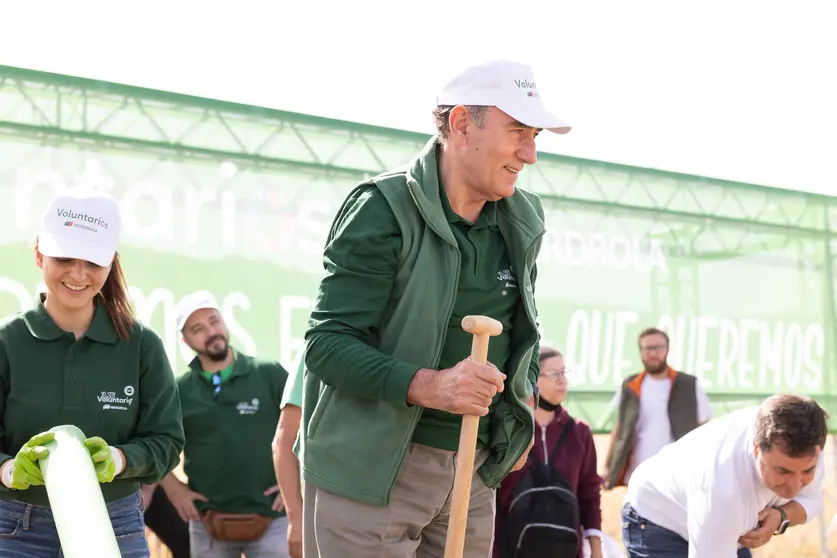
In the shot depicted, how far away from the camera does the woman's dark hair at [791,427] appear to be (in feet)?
11.4

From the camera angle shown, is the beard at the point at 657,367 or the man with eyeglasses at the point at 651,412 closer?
the man with eyeglasses at the point at 651,412

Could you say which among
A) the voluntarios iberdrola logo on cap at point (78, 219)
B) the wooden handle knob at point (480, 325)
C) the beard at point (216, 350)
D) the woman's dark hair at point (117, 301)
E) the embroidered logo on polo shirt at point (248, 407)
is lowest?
the embroidered logo on polo shirt at point (248, 407)

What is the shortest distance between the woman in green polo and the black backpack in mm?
2100

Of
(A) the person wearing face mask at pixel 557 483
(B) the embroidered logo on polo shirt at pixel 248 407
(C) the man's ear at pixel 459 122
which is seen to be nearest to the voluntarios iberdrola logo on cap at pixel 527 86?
(C) the man's ear at pixel 459 122

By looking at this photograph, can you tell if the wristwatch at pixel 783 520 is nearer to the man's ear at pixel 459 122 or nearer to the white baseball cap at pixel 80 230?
the man's ear at pixel 459 122

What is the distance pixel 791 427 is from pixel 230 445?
271 centimetres

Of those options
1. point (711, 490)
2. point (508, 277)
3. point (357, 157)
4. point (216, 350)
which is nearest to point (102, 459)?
point (508, 277)

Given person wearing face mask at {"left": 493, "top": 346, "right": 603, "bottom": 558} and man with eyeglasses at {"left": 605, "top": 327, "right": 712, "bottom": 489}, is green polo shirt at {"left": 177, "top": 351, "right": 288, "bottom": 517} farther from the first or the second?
man with eyeglasses at {"left": 605, "top": 327, "right": 712, "bottom": 489}

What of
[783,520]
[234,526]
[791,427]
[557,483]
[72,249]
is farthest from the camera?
[234,526]

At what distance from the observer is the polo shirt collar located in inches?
109

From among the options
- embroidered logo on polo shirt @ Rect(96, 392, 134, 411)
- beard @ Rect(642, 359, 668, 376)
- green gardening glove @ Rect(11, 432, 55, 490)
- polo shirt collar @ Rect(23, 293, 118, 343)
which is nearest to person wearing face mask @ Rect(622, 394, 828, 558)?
embroidered logo on polo shirt @ Rect(96, 392, 134, 411)

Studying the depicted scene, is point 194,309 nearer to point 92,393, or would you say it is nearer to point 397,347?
point 92,393

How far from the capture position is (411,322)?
2.31 metres

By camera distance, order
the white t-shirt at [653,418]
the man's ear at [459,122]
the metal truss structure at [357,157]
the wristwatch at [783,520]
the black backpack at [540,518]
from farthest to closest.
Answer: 1. the white t-shirt at [653,418]
2. the metal truss structure at [357,157]
3. the black backpack at [540,518]
4. the wristwatch at [783,520]
5. the man's ear at [459,122]
